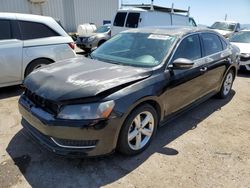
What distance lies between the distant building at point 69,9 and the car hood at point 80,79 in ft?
61.2

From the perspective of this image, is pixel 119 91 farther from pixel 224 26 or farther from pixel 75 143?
pixel 224 26

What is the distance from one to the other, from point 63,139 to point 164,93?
4.93ft


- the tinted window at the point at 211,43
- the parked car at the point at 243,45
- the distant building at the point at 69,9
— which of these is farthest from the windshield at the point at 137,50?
the distant building at the point at 69,9

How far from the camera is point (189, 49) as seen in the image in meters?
4.05

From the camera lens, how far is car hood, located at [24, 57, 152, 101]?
278 centimetres

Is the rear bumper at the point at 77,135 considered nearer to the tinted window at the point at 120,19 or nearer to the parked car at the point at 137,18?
the parked car at the point at 137,18

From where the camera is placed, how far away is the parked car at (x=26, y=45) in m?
5.25

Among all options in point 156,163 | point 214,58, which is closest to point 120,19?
point 214,58

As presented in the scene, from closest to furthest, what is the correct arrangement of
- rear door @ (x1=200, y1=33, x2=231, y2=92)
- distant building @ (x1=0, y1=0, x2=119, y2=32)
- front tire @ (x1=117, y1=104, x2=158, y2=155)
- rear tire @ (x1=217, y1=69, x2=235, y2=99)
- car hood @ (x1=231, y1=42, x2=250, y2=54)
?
front tire @ (x1=117, y1=104, x2=158, y2=155) < rear door @ (x1=200, y1=33, x2=231, y2=92) < rear tire @ (x1=217, y1=69, x2=235, y2=99) < car hood @ (x1=231, y1=42, x2=250, y2=54) < distant building @ (x1=0, y1=0, x2=119, y2=32)

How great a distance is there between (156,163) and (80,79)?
1430 mm

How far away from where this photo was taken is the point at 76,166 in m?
3.03

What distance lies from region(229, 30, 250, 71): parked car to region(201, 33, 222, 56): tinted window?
3456mm

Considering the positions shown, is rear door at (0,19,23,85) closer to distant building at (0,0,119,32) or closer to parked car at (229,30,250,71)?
parked car at (229,30,250,71)

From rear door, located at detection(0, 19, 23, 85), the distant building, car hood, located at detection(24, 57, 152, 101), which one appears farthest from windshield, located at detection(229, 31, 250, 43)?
the distant building
